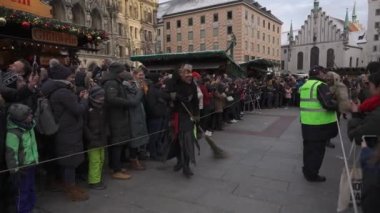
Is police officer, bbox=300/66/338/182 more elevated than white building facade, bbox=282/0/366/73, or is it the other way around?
white building facade, bbox=282/0/366/73

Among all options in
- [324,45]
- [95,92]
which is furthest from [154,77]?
[324,45]

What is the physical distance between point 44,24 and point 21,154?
5.17 m

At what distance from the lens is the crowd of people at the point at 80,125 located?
366 cm

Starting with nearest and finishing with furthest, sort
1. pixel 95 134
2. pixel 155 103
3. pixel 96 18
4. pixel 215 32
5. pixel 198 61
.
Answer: pixel 95 134, pixel 155 103, pixel 198 61, pixel 96 18, pixel 215 32

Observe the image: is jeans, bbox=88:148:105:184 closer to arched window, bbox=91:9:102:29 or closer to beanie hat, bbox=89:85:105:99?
beanie hat, bbox=89:85:105:99

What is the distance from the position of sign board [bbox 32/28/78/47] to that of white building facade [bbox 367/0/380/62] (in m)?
72.0

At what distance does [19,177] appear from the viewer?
3.61m

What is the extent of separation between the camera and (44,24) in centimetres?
771

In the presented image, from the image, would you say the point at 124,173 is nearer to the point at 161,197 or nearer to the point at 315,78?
the point at 161,197

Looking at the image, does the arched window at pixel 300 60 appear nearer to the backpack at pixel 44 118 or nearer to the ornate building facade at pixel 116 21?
the ornate building facade at pixel 116 21

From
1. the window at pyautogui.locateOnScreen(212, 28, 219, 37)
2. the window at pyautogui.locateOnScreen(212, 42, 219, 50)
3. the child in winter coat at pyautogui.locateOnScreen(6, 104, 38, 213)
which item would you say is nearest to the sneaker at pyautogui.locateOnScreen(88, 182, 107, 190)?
the child in winter coat at pyautogui.locateOnScreen(6, 104, 38, 213)

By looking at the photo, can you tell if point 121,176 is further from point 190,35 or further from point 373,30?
point 373,30

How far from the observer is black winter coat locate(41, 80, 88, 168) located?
4152mm

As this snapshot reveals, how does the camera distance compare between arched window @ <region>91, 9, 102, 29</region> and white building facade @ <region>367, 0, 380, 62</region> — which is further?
white building facade @ <region>367, 0, 380, 62</region>
